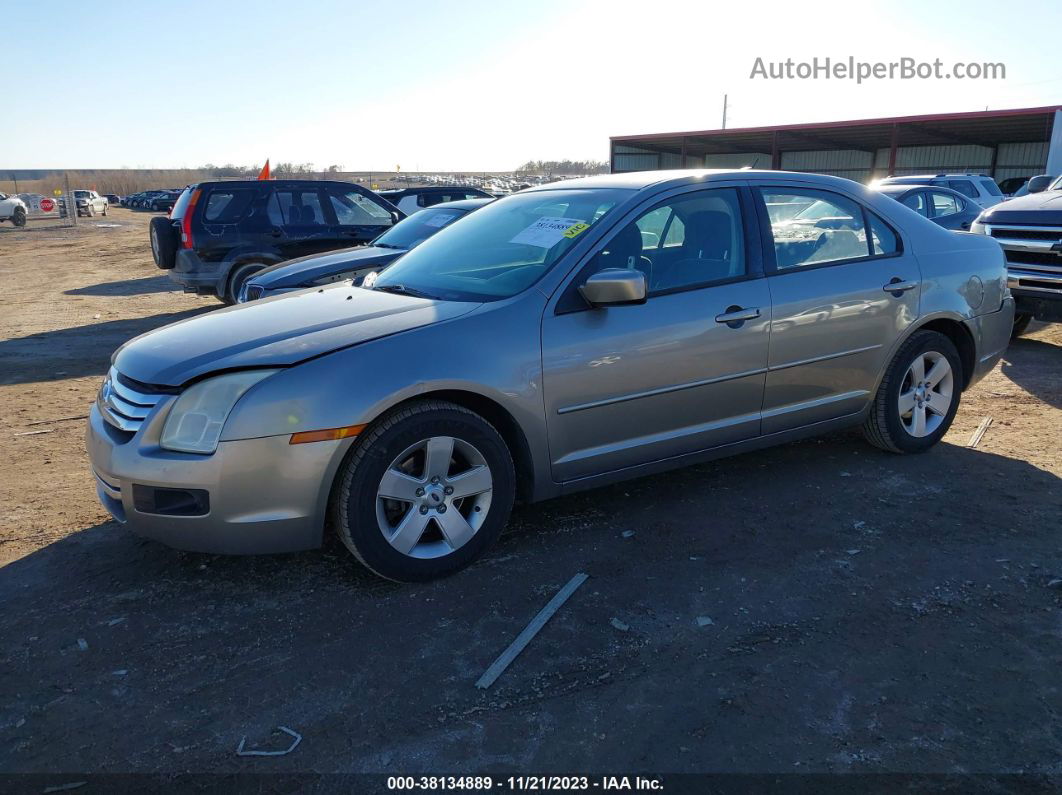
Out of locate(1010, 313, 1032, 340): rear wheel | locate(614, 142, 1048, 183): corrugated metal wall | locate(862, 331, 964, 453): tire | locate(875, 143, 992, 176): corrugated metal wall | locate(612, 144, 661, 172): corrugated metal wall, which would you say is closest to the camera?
locate(862, 331, 964, 453): tire

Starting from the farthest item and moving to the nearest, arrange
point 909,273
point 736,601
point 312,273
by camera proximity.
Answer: point 312,273
point 909,273
point 736,601

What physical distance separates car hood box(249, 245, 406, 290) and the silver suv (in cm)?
319

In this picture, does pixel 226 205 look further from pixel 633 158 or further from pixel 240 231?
pixel 633 158

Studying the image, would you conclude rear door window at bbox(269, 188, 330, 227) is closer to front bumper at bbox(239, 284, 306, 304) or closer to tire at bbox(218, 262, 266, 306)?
tire at bbox(218, 262, 266, 306)

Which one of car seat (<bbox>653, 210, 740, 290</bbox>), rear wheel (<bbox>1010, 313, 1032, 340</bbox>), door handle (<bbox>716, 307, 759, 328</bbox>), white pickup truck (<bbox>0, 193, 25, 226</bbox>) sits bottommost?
rear wheel (<bbox>1010, 313, 1032, 340</bbox>)

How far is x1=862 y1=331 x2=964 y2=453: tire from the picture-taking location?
193 inches

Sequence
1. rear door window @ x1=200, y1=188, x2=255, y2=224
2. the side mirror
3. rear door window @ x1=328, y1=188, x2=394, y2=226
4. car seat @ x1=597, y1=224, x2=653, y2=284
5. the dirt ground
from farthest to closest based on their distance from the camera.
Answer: rear door window @ x1=328, y1=188, x2=394, y2=226 < rear door window @ x1=200, y1=188, x2=255, y2=224 < car seat @ x1=597, y1=224, x2=653, y2=284 < the side mirror < the dirt ground

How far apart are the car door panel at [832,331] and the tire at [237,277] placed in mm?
8021

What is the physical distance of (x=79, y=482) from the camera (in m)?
4.85

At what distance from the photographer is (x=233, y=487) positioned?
10.6 feet

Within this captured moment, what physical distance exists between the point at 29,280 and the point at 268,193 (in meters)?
8.99

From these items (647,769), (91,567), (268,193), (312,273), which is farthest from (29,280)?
(647,769)

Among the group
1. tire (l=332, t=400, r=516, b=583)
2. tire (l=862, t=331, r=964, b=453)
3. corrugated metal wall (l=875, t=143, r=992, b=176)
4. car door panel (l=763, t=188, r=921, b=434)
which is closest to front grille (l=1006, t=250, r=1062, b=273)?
tire (l=862, t=331, r=964, b=453)

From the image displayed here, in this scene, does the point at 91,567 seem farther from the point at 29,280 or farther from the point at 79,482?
the point at 29,280
